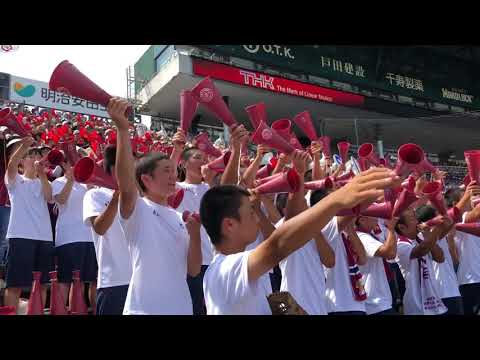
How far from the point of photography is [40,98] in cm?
1997

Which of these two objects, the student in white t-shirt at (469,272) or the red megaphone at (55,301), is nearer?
the red megaphone at (55,301)

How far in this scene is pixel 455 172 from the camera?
16047 mm

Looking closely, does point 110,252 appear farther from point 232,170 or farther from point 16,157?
point 16,157

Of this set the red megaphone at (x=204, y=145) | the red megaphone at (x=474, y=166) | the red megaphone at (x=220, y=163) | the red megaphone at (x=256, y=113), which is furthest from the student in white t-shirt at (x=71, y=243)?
the red megaphone at (x=474, y=166)

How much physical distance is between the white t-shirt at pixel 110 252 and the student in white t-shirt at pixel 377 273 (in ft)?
5.10

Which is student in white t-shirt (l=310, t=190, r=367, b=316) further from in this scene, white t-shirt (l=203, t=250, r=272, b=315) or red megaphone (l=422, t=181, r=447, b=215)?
white t-shirt (l=203, t=250, r=272, b=315)

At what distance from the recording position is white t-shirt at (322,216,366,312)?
298 centimetres

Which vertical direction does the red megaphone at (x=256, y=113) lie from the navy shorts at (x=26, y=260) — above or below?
above

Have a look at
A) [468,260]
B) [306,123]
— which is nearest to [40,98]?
[306,123]

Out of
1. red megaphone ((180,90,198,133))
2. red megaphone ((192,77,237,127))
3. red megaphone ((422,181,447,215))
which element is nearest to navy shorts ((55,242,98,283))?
red megaphone ((180,90,198,133))

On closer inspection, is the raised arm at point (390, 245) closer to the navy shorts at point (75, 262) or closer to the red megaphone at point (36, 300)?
the red megaphone at point (36, 300)

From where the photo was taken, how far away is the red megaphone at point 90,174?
2.46 m

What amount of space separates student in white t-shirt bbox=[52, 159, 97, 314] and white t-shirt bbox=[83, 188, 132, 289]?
147 centimetres
